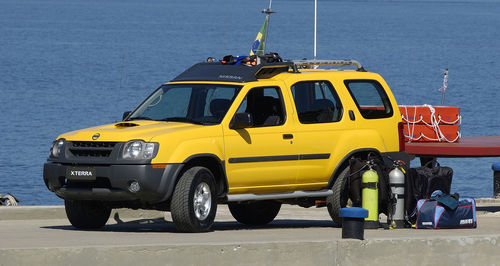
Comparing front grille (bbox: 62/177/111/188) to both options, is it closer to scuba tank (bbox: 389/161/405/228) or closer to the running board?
the running board

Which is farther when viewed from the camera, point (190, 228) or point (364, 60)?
point (364, 60)

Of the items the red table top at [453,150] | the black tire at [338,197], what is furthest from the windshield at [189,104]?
the red table top at [453,150]

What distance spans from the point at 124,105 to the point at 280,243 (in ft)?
165

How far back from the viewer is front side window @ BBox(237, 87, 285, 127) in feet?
45.8

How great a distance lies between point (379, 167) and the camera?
45.5ft

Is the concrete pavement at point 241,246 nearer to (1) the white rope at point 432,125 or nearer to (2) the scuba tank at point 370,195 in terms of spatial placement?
(2) the scuba tank at point 370,195

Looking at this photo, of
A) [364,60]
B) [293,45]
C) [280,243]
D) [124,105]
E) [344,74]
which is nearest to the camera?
[280,243]

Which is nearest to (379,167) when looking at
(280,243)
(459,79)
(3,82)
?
(280,243)

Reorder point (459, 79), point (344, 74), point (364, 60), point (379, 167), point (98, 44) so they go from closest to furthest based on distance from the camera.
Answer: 1. point (379, 167)
2. point (344, 74)
3. point (459, 79)
4. point (364, 60)
5. point (98, 44)

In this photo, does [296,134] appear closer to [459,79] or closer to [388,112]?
[388,112]

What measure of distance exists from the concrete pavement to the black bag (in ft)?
2.34

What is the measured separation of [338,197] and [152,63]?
81.2 meters

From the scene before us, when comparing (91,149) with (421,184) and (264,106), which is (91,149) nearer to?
(264,106)

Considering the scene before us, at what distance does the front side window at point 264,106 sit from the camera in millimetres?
13961
